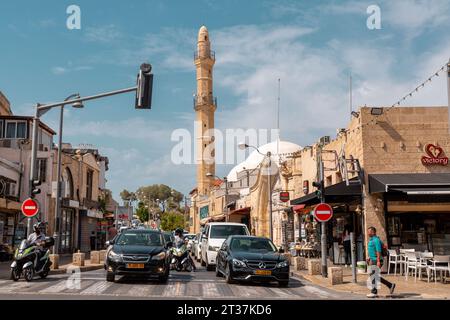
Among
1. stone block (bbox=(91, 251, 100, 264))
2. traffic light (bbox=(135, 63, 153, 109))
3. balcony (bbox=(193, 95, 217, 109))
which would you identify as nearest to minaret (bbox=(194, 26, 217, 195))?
balcony (bbox=(193, 95, 217, 109))

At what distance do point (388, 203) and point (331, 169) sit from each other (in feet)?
16.7

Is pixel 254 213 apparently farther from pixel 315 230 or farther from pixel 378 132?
pixel 378 132

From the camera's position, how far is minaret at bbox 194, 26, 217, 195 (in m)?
71.2

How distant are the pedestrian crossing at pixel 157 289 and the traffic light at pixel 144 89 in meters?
5.57

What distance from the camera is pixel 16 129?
110 ft

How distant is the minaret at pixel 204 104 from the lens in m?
71.2

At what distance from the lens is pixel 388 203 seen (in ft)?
68.4

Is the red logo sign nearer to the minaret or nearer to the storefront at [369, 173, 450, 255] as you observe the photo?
the storefront at [369, 173, 450, 255]

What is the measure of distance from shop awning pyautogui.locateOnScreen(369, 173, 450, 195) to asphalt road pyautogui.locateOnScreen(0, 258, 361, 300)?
202 inches

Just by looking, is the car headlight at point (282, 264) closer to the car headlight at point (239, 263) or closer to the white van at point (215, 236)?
the car headlight at point (239, 263)

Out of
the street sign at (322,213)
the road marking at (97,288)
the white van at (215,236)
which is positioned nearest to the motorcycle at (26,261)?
the road marking at (97,288)

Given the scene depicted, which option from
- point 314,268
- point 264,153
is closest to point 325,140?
point 314,268

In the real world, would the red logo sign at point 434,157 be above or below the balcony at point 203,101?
below

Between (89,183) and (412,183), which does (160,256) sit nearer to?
(412,183)
